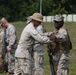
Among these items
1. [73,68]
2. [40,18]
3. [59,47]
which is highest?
[40,18]

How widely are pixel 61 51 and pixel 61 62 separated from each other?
28 cm

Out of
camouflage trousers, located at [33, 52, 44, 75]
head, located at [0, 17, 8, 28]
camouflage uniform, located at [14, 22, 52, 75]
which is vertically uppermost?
head, located at [0, 17, 8, 28]

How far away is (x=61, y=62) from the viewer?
1110 centimetres

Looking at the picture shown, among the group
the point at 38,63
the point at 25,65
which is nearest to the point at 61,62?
the point at 25,65

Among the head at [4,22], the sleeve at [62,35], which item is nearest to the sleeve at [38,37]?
the sleeve at [62,35]

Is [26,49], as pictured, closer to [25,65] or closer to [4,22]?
[25,65]

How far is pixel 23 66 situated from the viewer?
10539 millimetres

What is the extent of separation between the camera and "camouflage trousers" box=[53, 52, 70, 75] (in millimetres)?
11062

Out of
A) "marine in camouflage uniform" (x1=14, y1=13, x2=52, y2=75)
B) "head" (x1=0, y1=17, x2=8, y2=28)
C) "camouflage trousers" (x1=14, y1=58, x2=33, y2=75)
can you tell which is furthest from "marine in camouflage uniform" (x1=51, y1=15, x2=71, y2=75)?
"head" (x1=0, y1=17, x2=8, y2=28)

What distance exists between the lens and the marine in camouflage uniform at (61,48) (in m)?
10.7

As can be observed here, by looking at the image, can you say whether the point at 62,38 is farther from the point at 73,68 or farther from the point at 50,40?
the point at 73,68

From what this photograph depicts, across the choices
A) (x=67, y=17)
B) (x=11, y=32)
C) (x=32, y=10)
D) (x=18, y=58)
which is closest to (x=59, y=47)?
(x=18, y=58)

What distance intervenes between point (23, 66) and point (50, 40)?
1.05m

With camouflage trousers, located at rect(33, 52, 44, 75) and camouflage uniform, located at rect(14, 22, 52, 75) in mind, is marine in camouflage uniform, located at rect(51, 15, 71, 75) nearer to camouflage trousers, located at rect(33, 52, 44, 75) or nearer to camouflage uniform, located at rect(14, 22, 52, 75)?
camouflage uniform, located at rect(14, 22, 52, 75)
